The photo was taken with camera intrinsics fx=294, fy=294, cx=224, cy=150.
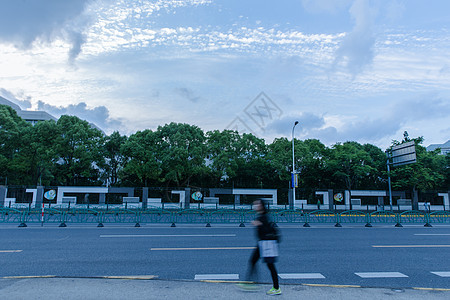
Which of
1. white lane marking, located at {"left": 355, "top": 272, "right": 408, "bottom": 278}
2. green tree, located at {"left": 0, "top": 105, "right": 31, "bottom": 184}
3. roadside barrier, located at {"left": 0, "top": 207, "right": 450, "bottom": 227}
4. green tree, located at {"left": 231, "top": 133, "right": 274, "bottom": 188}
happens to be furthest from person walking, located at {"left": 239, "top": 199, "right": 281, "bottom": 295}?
green tree, located at {"left": 0, "top": 105, "right": 31, "bottom": 184}

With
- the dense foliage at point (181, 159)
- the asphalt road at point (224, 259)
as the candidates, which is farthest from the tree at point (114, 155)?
the asphalt road at point (224, 259)

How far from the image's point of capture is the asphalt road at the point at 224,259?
6652 mm

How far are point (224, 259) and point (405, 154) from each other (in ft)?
A: 84.2

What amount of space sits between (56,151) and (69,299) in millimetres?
36030

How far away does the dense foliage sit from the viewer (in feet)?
119

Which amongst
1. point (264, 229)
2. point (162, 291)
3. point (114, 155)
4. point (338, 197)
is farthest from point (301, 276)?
point (114, 155)

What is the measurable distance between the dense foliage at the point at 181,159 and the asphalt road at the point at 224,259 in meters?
24.9

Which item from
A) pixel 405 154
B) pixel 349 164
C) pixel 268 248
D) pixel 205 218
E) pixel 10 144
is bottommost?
pixel 205 218

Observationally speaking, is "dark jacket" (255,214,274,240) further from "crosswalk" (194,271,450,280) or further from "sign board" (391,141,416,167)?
"sign board" (391,141,416,167)

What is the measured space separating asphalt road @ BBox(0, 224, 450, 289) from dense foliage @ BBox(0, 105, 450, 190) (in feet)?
81.7

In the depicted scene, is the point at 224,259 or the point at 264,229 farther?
the point at 224,259

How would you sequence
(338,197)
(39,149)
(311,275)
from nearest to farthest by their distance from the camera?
(311,275) → (39,149) → (338,197)

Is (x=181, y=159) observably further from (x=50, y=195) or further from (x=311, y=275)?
(x=311, y=275)

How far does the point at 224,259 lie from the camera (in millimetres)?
8312
